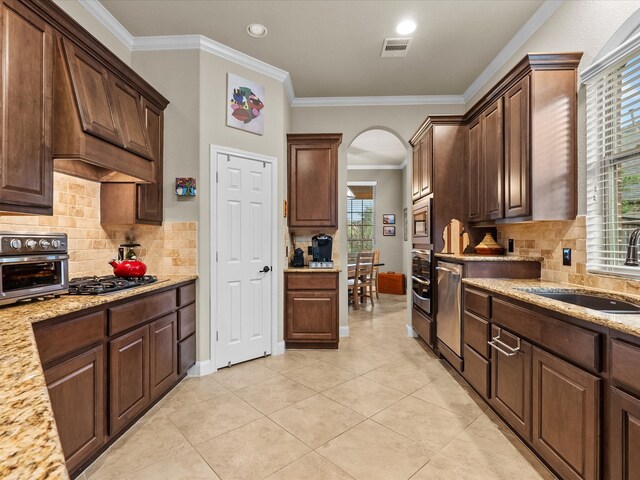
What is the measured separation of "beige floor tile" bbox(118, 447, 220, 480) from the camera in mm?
1737

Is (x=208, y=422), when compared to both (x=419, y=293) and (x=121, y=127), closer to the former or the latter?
(x=121, y=127)

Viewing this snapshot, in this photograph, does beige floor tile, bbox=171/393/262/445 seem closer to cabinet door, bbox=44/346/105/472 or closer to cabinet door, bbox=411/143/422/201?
cabinet door, bbox=44/346/105/472

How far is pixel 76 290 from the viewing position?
6.53 ft

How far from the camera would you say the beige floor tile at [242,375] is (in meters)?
2.85

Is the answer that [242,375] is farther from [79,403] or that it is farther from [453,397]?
[453,397]

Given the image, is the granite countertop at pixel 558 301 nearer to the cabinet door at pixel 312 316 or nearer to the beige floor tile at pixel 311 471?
the beige floor tile at pixel 311 471

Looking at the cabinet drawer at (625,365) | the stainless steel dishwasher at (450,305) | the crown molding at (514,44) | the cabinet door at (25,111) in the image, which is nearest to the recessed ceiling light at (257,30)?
the cabinet door at (25,111)

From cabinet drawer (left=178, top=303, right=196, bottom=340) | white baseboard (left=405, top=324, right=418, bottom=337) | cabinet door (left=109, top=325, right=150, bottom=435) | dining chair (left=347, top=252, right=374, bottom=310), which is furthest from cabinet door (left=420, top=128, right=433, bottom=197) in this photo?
cabinet door (left=109, top=325, right=150, bottom=435)

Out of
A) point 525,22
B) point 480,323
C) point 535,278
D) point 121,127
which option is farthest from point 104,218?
point 525,22

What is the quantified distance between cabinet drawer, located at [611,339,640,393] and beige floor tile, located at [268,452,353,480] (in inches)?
51.9

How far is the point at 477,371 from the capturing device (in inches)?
98.4

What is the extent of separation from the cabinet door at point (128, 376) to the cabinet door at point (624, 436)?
2.49 metres

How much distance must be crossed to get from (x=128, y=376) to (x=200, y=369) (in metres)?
0.97

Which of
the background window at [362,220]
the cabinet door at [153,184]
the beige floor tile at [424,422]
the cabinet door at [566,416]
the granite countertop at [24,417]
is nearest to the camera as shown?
the granite countertop at [24,417]
